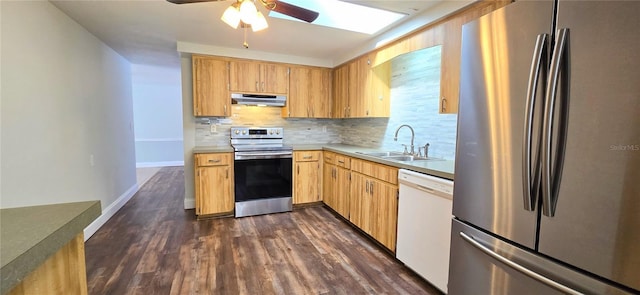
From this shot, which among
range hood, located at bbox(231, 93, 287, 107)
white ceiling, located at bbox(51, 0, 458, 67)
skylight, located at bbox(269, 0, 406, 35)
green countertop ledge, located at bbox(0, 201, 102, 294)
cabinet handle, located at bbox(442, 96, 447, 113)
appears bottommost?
green countertop ledge, located at bbox(0, 201, 102, 294)

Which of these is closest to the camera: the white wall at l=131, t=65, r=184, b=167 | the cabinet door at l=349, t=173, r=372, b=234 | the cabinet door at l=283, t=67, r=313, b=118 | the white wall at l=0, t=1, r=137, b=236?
the white wall at l=0, t=1, r=137, b=236

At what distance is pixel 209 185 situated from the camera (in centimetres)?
339

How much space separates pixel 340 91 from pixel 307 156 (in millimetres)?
1105

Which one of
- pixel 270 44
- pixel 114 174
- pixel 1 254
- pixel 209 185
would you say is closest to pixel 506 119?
pixel 1 254

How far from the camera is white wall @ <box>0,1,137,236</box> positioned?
1.88 meters

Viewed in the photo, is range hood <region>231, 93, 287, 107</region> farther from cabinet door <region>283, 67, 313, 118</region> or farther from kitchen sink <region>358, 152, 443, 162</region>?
kitchen sink <region>358, 152, 443, 162</region>

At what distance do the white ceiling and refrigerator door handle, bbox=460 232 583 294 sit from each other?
1.81 m

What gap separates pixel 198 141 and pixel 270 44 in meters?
1.71

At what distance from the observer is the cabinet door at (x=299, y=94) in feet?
13.2

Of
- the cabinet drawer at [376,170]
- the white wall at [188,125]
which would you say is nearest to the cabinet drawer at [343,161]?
the cabinet drawer at [376,170]

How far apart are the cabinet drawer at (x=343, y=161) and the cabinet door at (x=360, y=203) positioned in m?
0.16

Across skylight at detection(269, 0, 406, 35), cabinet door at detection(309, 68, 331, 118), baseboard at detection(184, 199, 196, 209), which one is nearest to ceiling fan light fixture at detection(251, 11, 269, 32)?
skylight at detection(269, 0, 406, 35)

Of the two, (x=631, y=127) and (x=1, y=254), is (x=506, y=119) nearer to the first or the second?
(x=631, y=127)

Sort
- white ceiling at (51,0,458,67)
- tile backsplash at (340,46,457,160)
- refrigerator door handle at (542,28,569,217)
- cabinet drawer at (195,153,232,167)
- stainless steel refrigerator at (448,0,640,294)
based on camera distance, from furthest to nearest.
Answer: cabinet drawer at (195,153,232,167)
tile backsplash at (340,46,457,160)
white ceiling at (51,0,458,67)
refrigerator door handle at (542,28,569,217)
stainless steel refrigerator at (448,0,640,294)
